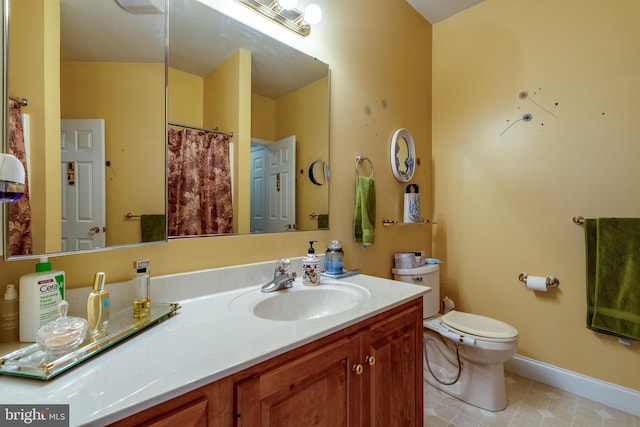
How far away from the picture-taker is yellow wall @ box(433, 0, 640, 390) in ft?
5.39

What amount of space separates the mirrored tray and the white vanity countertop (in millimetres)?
13

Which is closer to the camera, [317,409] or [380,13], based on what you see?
[317,409]

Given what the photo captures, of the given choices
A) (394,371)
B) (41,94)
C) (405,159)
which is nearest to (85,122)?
(41,94)

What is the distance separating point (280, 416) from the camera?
0.70 meters

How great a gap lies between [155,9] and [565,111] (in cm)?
221

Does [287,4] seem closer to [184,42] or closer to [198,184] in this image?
[184,42]

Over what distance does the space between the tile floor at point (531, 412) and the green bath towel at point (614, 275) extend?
435mm

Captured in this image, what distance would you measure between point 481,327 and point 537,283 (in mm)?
512

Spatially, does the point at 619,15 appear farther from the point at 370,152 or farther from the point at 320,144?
the point at 320,144

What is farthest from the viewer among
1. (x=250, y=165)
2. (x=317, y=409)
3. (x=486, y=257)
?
(x=486, y=257)

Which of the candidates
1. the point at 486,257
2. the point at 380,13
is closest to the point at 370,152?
the point at 380,13

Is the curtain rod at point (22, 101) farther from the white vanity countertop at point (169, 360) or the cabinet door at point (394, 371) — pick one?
the cabinet door at point (394, 371)

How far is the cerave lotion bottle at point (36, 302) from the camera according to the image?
68cm

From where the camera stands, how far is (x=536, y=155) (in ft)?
6.21
